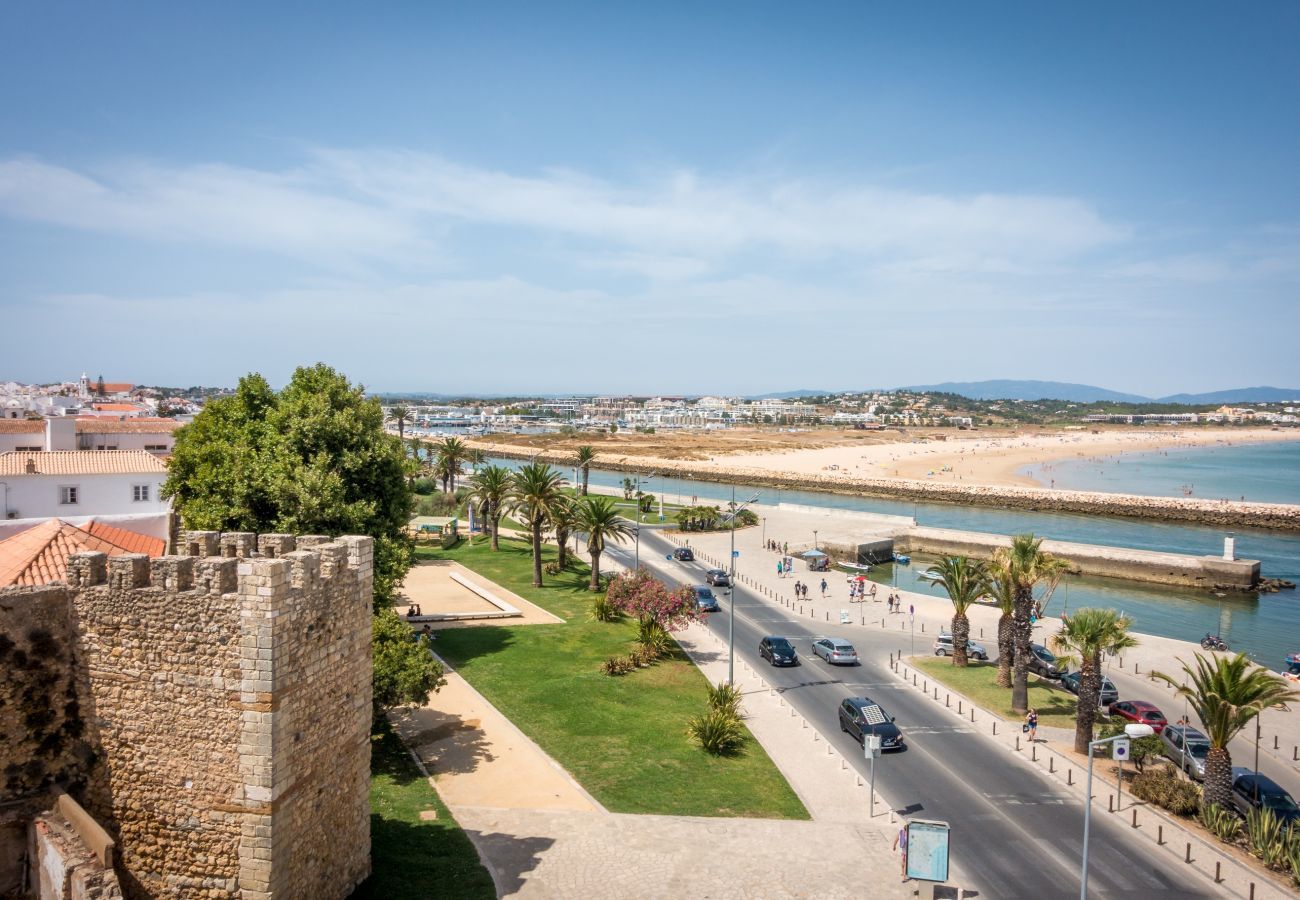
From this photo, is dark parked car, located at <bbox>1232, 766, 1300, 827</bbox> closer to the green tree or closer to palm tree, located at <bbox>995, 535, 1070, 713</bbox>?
palm tree, located at <bbox>995, 535, 1070, 713</bbox>

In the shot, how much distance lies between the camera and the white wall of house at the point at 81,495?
1224 inches

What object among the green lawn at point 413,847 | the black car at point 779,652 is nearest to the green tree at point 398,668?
the green lawn at point 413,847

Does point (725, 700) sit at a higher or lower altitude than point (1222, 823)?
higher

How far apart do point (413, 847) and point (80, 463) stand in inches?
1047

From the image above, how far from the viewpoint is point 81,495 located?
32.8m

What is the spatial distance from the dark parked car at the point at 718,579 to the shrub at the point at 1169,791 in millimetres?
25788

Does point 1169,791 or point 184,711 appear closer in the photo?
point 184,711

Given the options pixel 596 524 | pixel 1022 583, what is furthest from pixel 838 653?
pixel 596 524

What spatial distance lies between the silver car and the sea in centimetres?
1751

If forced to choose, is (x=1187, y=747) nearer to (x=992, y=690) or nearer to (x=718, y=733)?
(x=992, y=690)

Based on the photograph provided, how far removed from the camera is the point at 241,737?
35.7 feet

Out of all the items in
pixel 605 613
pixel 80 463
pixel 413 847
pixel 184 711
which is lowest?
pixel 605 613

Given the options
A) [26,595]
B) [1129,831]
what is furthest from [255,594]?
[1129,831]

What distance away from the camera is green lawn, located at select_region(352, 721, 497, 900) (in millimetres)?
14523
